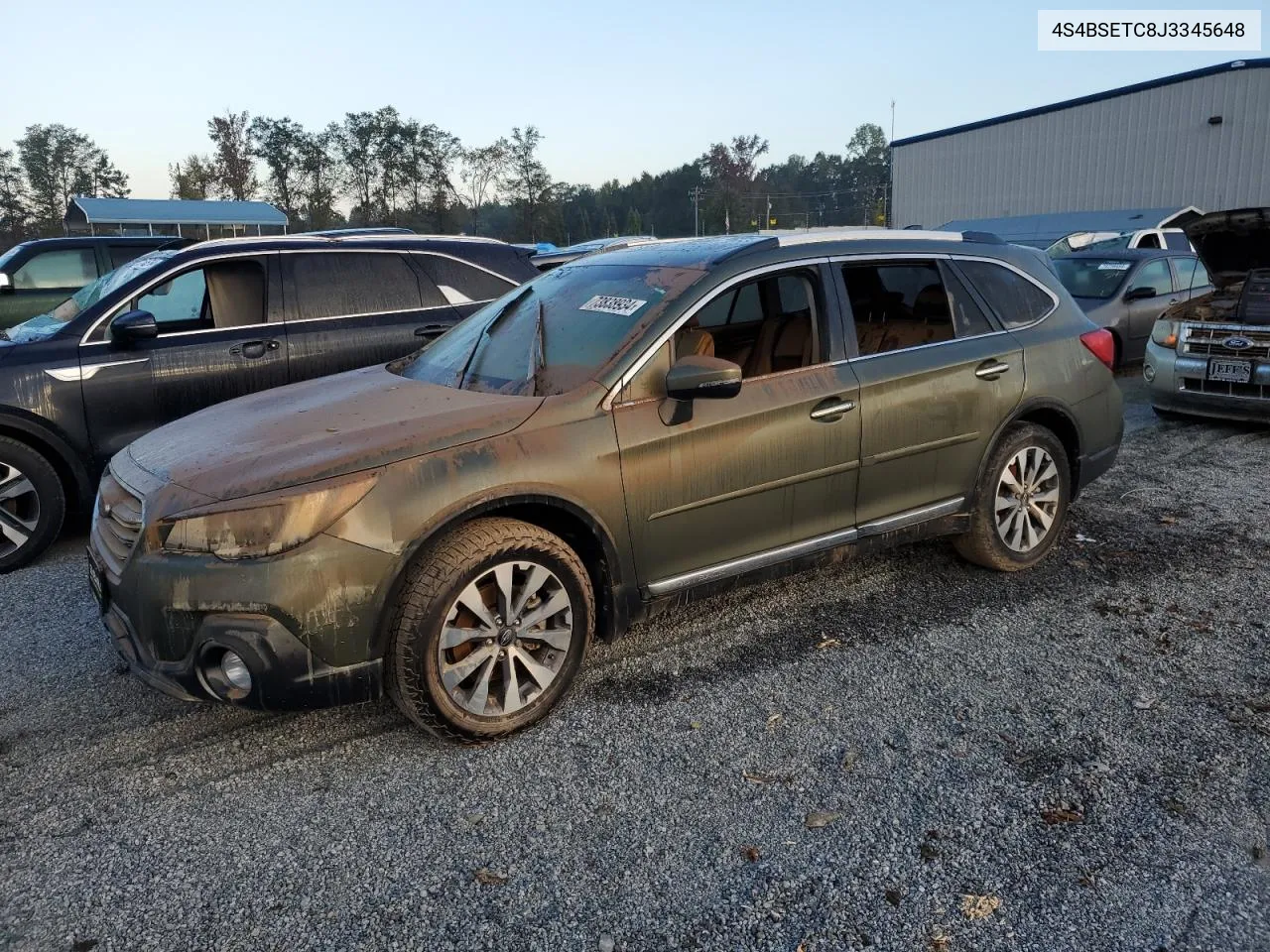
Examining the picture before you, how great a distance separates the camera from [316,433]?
3314mm

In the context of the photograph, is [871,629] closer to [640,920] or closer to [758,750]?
[758,750]

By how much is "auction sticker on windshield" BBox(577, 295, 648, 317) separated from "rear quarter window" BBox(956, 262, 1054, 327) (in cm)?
183

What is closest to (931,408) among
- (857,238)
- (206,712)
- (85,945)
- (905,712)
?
(857,238)

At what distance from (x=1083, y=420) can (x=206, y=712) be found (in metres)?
4.39

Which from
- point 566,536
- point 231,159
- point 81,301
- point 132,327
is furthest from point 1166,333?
point 231,159

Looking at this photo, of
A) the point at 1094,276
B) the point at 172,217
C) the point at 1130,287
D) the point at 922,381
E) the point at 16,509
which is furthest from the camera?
the point at 172,217

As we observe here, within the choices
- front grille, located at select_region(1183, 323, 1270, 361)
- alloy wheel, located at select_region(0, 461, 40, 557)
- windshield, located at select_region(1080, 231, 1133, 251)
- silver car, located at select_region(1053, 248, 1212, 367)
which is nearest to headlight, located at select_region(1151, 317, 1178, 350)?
front grille, located at select_region(1183, 323, 1270, 361)

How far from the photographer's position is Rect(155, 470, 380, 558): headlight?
292 cm

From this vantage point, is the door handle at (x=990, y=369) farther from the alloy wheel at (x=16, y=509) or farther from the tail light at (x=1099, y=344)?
the alloy wheel at (x=16, y=509)

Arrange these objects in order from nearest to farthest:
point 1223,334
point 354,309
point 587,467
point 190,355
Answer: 1. point 587,467
2. point 190,355
3. point 354,309
4. point 1223,334

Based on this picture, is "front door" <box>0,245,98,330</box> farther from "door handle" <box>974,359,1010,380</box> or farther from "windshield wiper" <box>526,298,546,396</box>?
"door handle" <box>974,359,1010,380</box>

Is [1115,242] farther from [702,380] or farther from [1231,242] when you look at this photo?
[702,380]

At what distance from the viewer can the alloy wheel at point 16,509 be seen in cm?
518

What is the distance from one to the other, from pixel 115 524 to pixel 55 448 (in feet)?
8.15
